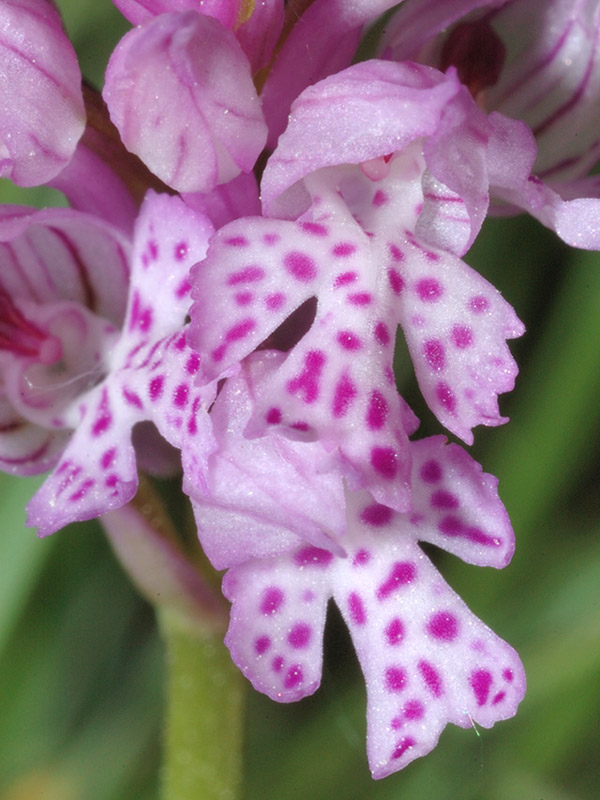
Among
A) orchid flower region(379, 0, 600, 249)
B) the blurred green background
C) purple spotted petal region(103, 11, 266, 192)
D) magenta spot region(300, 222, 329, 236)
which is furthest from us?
the blurred green background

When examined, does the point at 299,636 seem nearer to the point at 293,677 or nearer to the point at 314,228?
the point at 293,677

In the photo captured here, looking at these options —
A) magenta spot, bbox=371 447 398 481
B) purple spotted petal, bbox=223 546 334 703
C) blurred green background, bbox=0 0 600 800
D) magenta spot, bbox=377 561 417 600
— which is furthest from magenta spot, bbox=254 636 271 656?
blurred green background, bbox=0 0 600 800

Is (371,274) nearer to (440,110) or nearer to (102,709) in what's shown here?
(440,110)

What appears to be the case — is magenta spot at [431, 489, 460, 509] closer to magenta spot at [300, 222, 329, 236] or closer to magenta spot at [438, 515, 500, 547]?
magenta spot at [438, 515, 500, 547]

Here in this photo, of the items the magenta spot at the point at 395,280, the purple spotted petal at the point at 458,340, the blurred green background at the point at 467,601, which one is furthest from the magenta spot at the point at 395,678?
the blurred green background at the point at 467,601

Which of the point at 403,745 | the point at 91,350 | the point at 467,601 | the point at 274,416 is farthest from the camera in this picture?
the point at 467,601

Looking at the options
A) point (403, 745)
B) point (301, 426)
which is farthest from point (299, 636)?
point (301, 426)

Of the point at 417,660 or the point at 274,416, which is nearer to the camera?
the point at 274,416

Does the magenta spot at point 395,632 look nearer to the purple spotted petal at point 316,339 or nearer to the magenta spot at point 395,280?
the purple spotted petal at point 316,339
